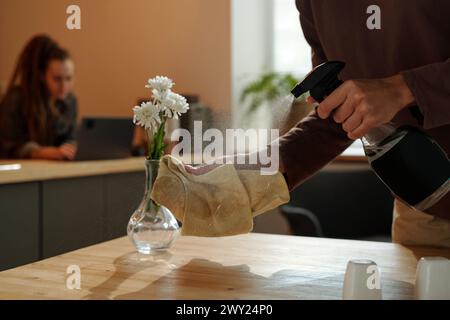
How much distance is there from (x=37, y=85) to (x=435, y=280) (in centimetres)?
293

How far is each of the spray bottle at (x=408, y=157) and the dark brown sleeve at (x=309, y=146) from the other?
0.29m

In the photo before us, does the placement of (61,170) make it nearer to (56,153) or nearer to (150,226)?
(56,153)

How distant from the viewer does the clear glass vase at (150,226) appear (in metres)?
1.24

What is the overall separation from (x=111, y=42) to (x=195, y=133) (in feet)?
12.1

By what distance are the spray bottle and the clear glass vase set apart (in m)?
0.35

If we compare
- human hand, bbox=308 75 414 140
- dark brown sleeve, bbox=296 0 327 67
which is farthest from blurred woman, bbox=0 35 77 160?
human hand, bbox=308 75 414 140

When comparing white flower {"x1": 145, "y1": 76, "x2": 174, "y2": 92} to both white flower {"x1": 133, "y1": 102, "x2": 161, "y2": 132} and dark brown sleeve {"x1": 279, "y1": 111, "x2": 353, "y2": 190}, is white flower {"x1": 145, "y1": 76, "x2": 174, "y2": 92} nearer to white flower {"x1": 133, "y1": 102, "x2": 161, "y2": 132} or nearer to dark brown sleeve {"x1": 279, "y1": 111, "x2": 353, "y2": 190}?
white flower {"x1": 133, "y1": 102, "x2": 161, "y2": 132}

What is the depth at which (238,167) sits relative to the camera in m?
1.16

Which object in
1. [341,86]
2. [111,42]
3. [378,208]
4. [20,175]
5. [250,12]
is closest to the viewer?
[341,86]

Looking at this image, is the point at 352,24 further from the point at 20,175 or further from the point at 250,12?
the point at 250,12

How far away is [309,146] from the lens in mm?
1374

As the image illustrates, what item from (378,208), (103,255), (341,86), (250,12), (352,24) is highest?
(250,12)
